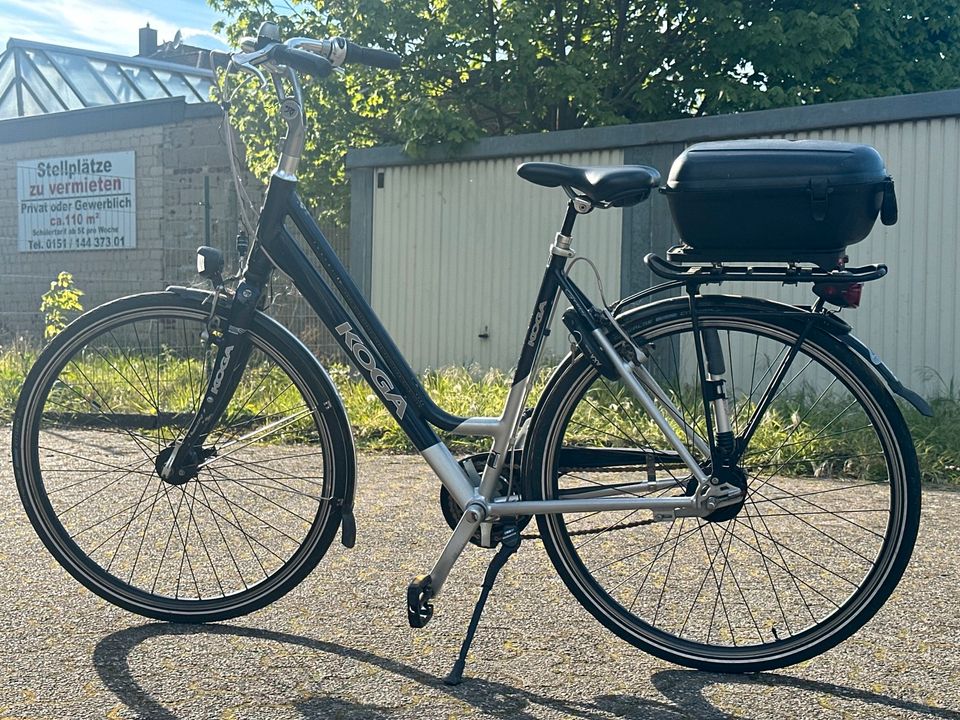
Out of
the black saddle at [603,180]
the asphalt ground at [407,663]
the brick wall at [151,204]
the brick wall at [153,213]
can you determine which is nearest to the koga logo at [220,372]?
the asphalt ground at [407,663]

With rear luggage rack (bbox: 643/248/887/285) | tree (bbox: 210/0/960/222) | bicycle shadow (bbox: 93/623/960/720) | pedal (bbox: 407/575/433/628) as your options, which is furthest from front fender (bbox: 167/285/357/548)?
tree (bbox: 210/0/960/222)

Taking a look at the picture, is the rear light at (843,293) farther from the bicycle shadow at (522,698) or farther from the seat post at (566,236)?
the bicycle shadow at (522,698)

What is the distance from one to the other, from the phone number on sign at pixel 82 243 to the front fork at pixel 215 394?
1469cm

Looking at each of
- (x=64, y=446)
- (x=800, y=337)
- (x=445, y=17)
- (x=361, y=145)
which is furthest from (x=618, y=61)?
(x=800, y=337)

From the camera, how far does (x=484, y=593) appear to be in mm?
2762

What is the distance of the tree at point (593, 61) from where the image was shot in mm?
11570

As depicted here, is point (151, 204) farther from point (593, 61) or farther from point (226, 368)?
point (226, 368)

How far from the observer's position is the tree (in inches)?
456

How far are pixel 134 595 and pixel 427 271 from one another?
25.5 feet

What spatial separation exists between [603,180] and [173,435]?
1.42m

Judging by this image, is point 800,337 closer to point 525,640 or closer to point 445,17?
point 525,640

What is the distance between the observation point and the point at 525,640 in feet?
9.68

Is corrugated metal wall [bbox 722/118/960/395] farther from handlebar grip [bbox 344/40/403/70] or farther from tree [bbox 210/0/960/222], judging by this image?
handlebar grip [bbox 344/40/403/70]

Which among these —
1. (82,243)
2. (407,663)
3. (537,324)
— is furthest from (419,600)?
(82,243)
